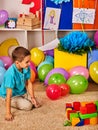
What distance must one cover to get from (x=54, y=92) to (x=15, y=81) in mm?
310

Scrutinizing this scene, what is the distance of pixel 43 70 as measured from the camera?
7.36 ft

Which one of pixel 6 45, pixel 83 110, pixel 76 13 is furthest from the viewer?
pixel 6 45

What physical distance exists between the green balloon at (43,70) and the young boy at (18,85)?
413 mm

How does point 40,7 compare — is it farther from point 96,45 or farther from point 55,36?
point 96,45

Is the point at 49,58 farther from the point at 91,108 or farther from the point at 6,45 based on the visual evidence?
the point at 91,108

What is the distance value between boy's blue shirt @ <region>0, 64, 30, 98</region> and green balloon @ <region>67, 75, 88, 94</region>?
0.37 meters

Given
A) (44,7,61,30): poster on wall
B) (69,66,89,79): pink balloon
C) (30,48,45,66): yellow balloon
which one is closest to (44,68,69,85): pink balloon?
(69,66,89,79): pink balloon

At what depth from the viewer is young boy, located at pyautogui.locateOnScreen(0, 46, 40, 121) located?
63.8 inches

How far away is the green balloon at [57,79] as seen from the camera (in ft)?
6.55

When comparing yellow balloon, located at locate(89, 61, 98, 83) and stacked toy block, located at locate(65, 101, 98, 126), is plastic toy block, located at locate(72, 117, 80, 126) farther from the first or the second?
yellow balloon, located at locate(89, 61, 98, 83)

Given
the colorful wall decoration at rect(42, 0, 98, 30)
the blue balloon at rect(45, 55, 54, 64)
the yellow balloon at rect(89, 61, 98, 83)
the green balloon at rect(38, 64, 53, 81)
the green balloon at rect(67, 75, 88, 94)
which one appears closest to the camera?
the green balloon at rect(67, 75, 88, 94)

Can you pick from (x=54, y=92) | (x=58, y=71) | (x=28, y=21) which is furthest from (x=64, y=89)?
(x=28, y=21)

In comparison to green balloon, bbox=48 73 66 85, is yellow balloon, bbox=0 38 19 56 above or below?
above

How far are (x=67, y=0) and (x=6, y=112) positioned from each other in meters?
1.38
